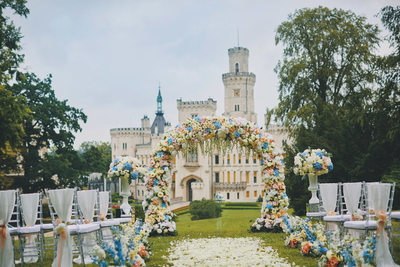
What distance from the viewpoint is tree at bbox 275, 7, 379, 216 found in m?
18.9

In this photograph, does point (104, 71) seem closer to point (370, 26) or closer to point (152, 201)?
point (152, 201)

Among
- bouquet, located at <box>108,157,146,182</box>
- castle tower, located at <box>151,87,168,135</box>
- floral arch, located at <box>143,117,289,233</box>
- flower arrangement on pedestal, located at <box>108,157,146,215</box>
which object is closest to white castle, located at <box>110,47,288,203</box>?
castle tower, located at <box>151,87,168,135</box>

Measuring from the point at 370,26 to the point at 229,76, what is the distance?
36.3 metres

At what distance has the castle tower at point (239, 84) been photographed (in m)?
56.8

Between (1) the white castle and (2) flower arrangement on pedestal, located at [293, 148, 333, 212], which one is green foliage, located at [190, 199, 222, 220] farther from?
(1) the white castle

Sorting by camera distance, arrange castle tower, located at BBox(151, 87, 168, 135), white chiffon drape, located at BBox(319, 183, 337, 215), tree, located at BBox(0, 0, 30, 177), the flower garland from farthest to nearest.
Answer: castle tower, located at BBox(151, 87, 168, 135) → tree, located at BBox(0, 0, 30, 177) → white chiffon drape, located at BBox(319, 183, 337, 215) → the flower garland

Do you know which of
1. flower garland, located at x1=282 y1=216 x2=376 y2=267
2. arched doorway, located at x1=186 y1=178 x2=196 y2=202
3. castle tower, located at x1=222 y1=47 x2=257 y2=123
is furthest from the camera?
castle tower, located at x1=222 y1=47 x2=257 y2=123

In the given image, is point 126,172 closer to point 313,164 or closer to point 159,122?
point 313,164

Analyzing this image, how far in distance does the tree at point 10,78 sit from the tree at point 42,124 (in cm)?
800

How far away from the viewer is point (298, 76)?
70.7 ft

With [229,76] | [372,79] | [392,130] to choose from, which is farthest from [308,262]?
[229,76]

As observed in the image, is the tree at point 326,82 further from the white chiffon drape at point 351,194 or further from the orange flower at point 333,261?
the orange flower at point 333,261

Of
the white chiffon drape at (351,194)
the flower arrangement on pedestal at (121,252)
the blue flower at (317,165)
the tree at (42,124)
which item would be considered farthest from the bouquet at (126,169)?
the tree at (42,124)

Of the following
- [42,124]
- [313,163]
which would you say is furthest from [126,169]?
[42,124]
